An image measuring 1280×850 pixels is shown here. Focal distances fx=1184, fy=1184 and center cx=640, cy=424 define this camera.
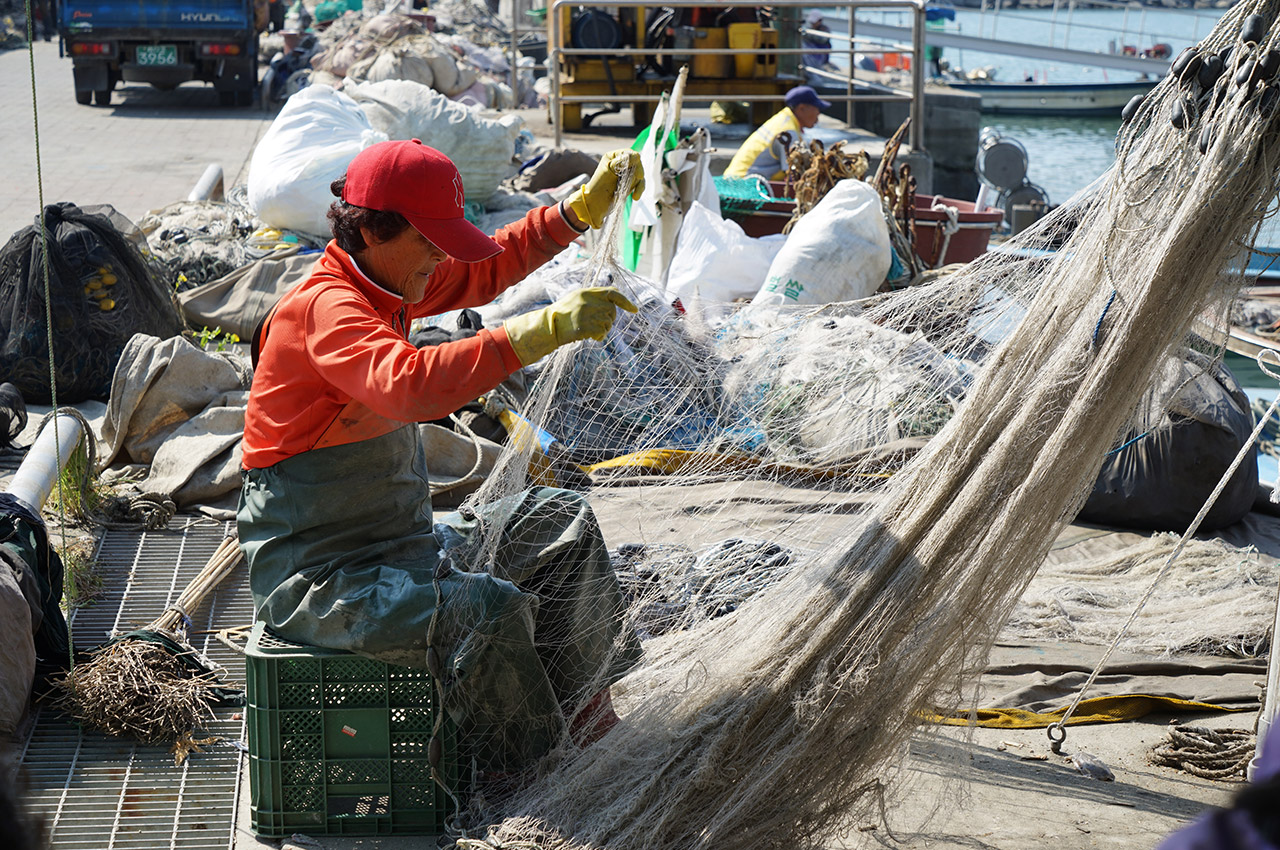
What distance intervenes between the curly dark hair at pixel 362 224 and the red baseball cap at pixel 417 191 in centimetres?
2

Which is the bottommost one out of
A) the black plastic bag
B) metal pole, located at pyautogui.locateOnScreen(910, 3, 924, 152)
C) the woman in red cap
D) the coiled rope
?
the coiled rope

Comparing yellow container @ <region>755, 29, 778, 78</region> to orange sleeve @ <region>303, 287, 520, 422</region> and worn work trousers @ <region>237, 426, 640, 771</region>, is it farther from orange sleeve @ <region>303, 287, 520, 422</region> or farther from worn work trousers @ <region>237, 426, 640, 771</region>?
orange sleeve @ <region>303, 287, 520, 422</region>

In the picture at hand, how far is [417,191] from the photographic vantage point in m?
2.35

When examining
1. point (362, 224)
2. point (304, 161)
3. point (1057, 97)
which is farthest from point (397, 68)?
point (1057, 97)

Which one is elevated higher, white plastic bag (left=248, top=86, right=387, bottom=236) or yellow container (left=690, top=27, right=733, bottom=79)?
yellow container (left=690, top=27, right=733, bottom=79)

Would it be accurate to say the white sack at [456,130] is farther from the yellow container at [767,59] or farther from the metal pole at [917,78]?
the yellow container at [767,59]

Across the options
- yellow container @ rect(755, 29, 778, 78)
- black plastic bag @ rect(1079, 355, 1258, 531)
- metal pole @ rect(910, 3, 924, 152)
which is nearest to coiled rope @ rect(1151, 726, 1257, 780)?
black plastic bag @ rect(1079, 355, 1258, 531)

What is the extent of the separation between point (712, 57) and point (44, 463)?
33.4ft

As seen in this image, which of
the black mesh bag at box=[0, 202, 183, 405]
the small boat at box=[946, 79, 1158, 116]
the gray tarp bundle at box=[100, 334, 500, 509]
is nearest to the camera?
the gray tarp bundle at box=[100, 334, 500, 509]

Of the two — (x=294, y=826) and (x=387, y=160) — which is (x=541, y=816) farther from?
(x=387, y=160)

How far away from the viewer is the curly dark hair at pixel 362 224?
2375 millimetres

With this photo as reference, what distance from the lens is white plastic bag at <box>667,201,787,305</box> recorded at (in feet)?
17.9

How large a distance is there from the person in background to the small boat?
1700 cm

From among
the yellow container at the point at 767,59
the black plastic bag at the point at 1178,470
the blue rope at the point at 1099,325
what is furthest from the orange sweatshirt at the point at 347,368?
the yellow container at the point at 767,59
